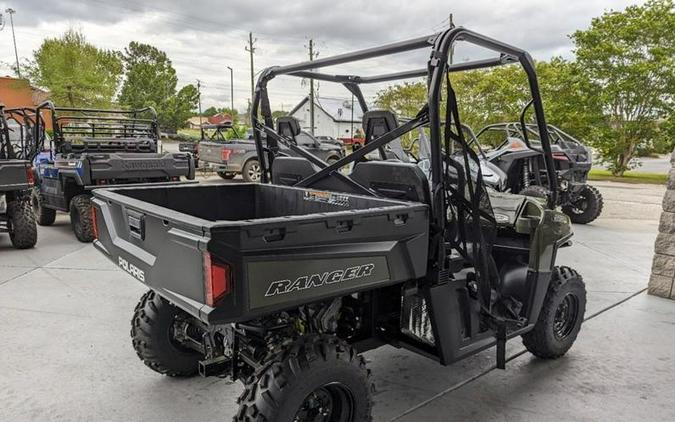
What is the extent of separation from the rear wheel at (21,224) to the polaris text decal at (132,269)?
4861mm

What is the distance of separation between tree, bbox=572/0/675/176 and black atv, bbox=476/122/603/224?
423 inches

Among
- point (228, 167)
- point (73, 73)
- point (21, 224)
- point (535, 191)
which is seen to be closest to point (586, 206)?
point (535, 191)

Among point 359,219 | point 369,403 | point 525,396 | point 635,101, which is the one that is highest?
point 635,101

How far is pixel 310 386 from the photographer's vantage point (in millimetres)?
1973

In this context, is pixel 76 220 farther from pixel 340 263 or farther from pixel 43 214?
pixel 340 263

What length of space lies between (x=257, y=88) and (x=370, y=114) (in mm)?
872

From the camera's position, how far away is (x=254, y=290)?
1732 millimetres

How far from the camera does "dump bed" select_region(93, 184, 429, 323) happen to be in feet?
5.59

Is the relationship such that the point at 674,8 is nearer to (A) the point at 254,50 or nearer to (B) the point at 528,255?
(B) the point at 528,255

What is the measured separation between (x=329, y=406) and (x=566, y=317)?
206 cm

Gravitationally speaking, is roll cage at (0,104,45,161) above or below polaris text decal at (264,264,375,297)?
above

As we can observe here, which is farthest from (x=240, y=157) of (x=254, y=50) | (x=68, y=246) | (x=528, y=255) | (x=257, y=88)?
(x=254, y=50)

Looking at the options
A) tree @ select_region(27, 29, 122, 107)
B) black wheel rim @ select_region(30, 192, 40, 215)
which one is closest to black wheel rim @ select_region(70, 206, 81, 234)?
black wheel rim @ select_region(30, 192, 40, 215)

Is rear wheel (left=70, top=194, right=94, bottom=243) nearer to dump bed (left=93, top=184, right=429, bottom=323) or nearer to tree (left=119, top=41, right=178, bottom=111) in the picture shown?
dump bed (left=93, top=184, right=429, bottom=323)
